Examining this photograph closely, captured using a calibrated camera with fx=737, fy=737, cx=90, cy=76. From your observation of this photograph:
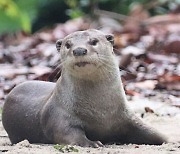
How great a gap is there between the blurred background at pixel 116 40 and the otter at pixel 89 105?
0.28 metres

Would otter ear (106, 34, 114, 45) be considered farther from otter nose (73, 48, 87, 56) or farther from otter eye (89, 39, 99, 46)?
otter nose (73, 48, 87, 56)

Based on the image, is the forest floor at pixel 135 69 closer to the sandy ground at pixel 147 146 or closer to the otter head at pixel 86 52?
the sandy ground at pixel 147 146

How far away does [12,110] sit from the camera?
5379 millimetres

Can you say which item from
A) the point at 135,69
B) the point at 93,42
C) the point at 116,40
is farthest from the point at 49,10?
the point at 93,42

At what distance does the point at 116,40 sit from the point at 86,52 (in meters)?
6.06

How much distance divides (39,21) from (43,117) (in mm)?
10797

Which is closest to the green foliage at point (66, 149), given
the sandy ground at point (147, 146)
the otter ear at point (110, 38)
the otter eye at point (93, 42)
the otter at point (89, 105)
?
the sandy ground at point (147, 146)

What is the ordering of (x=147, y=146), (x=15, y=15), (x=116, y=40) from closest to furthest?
(x=147, y=146), (x=116, y=40), (x=15, y=15)

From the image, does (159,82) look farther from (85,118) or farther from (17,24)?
(17,24)

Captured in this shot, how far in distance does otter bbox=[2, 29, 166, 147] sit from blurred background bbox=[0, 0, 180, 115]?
280 mm

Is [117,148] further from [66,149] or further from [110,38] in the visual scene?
[110,38]

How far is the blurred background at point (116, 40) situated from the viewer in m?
7.35

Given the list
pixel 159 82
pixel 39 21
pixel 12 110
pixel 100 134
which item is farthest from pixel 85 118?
pixel 39 21

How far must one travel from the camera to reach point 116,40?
10.6m
